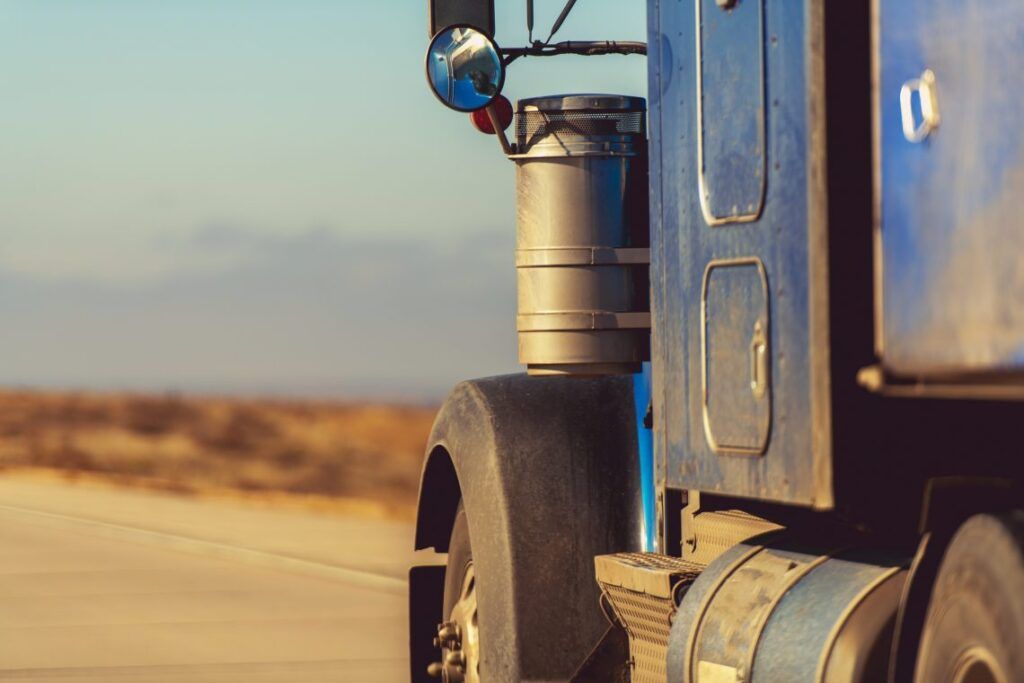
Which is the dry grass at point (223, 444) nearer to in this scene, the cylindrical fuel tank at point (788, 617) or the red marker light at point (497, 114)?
the red marker light at point (497, 114)

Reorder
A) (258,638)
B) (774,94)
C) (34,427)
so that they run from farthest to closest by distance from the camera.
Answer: (34,427) → (258,638) → (774,94)

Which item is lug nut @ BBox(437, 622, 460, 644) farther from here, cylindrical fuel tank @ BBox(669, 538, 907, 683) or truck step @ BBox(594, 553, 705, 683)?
cylindrical fuel tank @ BBox(669, 538, 907, 683)

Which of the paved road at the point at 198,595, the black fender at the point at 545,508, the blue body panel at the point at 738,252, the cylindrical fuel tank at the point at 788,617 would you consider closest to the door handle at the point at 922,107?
the blue body panel at the point at 738,252

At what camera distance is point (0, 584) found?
14.4 metres

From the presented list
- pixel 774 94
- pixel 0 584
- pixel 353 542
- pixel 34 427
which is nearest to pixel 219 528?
pixel 353 542

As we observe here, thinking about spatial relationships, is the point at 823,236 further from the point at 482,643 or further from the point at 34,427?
the point at 34,427

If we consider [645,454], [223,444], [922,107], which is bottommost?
[223,444]

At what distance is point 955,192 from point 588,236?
2.77m

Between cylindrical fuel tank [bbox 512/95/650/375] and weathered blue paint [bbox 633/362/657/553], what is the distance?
13 centimetres

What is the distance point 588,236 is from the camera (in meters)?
6.29

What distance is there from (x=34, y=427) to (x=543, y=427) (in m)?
50.4

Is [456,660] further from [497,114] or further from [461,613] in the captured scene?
[497,114]

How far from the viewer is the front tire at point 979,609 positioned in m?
3.60

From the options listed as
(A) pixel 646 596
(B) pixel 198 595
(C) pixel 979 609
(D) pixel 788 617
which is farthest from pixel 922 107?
(B) pixel 198 595
